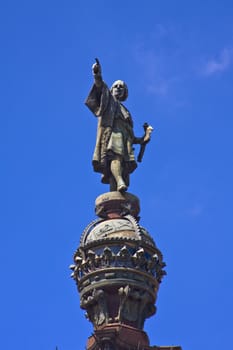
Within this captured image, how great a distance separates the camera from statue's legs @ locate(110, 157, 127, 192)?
99.9 ft

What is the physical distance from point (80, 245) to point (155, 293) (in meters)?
2.48

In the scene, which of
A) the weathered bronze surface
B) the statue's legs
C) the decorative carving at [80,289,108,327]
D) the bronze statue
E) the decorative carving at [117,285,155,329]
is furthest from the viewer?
the bronze statue

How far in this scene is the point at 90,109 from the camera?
31.9 meters

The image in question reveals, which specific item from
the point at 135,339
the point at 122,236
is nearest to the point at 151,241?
the point at 122,236

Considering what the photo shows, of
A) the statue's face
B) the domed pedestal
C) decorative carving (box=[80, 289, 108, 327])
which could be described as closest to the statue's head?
the statue's face

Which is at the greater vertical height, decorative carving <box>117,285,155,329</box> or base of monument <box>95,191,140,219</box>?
base of monument <box>95,191,140,219</box>

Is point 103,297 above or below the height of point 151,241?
below

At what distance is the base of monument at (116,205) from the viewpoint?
30.1 metres

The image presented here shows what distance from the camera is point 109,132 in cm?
3155

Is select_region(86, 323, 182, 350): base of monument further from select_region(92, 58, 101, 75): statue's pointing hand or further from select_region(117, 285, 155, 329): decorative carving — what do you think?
select_region(92, 58, 101, 75): statue's pointing hand

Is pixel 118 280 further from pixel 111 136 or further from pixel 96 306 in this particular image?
pixel 111 136

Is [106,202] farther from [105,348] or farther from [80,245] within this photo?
[105,348]

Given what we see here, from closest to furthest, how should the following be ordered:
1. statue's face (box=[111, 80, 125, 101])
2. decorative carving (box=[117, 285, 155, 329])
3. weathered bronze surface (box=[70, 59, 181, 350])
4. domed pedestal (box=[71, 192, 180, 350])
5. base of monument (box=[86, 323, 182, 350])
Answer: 1. base of monument (box=[86, 323, 182, 350])
2. domed pedestal (box=[71, 192, 180, 350])
3. weathered bronze surface (box=[70, 59, 181, 350])
4. decorative carving (box=[117, 285, 155, 329])
5. statue's face (box=[111, 80, 125, 101])

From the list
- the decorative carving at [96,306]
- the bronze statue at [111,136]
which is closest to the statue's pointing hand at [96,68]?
the bronze statue at [111,136]
